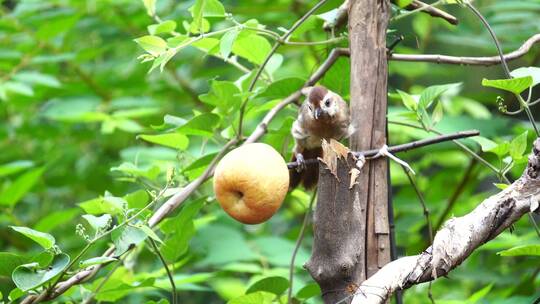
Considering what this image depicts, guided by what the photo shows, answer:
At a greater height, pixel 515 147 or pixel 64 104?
pixel 515 147

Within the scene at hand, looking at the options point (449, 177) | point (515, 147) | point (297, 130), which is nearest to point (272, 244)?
point (297, 130)

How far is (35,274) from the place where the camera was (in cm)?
128

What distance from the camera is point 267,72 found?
179 centimetres

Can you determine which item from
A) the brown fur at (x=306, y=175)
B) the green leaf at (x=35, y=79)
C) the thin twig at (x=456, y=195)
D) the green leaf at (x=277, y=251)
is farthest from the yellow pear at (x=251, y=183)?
the green leaf at (x=35, y=79)

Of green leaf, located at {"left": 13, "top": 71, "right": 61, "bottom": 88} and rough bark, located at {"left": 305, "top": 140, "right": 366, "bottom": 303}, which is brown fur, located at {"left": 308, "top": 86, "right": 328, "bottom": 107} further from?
green leaf, located at {"left": 13, "top": 71, "right": 61, "bottom": 88}

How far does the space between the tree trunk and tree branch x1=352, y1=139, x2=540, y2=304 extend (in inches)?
3.9

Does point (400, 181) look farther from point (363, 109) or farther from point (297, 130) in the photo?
point (363, 109)

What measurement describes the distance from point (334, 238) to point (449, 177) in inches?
61.9

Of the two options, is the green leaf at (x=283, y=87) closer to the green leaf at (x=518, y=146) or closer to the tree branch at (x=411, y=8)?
the tree branch at (x=411, y=8)

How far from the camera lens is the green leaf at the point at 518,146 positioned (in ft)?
4.78

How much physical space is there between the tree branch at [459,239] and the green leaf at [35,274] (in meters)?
0.47

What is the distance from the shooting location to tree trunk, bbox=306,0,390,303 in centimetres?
125

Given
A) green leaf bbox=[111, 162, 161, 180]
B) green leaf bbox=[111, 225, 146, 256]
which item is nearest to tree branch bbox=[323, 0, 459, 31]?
green leaf bbox=[111, 162, 161, 180]

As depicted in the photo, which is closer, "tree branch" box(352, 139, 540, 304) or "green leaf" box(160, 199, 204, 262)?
"tree branch" box(352, 139, 540, 304)
